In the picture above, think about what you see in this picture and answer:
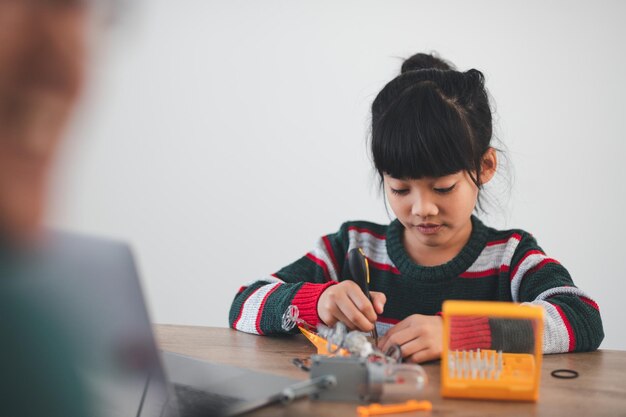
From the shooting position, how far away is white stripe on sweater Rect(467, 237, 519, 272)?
103cm

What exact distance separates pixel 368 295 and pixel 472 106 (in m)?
0.36

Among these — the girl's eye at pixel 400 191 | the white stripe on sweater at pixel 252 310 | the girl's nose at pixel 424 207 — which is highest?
the girl's eye at pixel 400 191

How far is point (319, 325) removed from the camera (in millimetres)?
831

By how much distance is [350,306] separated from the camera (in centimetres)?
77

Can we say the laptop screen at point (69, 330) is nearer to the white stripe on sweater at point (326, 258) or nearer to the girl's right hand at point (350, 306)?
the girl's right hand at point (350, 306)

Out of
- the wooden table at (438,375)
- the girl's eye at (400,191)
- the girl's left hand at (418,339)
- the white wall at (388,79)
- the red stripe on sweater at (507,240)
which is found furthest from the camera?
the white wall at (388,79)

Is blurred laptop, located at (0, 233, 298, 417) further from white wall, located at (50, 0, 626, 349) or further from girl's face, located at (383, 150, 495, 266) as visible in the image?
white wall, located at (50, 0, 626, 349)

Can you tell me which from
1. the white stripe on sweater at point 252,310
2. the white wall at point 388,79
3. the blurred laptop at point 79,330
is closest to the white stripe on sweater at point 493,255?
the white stripe on sweater at point 252,310

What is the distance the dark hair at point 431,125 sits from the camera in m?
0.91

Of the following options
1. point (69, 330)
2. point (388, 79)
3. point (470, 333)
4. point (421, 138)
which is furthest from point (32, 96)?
point (388, 79)

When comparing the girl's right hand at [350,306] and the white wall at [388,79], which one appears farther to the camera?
the white wall at [388,79]

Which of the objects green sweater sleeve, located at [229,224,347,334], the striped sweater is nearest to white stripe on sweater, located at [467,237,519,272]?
the striped sweater

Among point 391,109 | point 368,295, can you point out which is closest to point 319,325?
point 368,295

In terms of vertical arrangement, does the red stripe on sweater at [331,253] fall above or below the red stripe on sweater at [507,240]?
below
